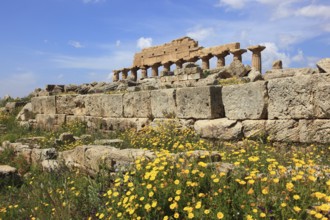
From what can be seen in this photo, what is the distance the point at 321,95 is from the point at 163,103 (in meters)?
4.45

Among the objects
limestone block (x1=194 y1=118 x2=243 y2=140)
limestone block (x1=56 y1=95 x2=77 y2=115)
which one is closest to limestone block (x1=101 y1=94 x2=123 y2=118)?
limestone block (x1=56 y1=95 x2=77 y2=115)

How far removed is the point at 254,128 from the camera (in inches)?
291

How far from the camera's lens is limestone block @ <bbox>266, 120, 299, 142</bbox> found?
679 centimetres

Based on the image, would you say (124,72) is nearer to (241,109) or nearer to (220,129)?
(220,129)

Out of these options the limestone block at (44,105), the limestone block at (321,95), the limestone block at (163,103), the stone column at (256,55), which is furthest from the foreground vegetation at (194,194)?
the stone column at (256,55)

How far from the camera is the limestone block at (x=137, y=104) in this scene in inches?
406

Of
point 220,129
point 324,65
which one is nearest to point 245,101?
point 220,129

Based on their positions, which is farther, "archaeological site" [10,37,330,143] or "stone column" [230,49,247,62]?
"stone column" [230,49,247,62]

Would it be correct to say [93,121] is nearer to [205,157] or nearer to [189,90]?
[189,90]

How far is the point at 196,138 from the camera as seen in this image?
8.07 metres

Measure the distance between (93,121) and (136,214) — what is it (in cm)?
928

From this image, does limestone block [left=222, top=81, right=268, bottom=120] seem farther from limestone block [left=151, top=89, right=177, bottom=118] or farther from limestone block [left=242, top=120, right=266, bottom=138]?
limestone block [left=151, top=89, right=177, bottom=118]

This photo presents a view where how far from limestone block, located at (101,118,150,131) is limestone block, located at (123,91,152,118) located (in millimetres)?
157

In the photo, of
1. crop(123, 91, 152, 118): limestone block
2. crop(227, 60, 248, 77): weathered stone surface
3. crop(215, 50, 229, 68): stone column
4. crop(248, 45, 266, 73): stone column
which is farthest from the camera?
crop(215, 50, 229, 68): stone column
